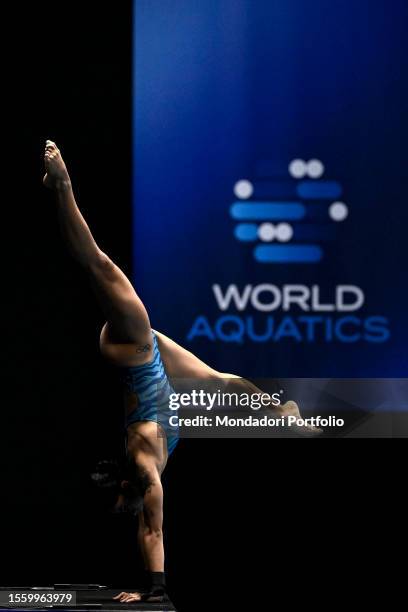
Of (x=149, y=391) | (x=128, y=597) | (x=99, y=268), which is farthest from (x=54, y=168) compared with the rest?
(x=128, y=597)

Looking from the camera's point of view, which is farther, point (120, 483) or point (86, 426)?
A: point (86, 426)

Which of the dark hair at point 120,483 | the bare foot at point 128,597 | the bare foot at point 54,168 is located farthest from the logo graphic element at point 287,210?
the bare foot at point 128,597

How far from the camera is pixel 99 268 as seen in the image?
19.9ft

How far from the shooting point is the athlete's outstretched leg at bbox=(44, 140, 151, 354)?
5977mm

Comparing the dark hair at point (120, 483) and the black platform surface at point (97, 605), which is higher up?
the dark hair at point (120, 483)

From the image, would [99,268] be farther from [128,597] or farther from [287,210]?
[128,597]

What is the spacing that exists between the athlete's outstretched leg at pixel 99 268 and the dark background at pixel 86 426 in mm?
700

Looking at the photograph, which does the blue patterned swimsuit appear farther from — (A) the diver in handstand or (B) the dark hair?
(B) the dark hair

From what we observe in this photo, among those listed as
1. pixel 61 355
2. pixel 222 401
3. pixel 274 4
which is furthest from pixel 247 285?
pixel 274 4

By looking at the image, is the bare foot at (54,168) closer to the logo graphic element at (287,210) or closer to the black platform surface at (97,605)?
the logo graphic element at (287,210)

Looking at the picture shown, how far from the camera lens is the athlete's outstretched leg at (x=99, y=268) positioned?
235 inches

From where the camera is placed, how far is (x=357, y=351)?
6.74 metres

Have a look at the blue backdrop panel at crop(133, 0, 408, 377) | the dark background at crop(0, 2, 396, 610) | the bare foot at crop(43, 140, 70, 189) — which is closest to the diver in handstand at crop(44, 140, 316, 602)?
the bare foot at crop(43, 140, 70, 189)

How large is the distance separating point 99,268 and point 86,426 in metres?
1.18
